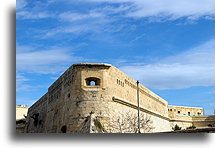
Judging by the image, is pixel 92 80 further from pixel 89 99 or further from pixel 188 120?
pixel 188 120

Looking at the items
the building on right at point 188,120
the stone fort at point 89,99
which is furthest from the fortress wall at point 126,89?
the building on right at point 188,120

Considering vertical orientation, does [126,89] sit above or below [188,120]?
above

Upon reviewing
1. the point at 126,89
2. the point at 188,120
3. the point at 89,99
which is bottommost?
the point at 188,120

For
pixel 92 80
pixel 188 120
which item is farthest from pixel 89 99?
pixel 188 120

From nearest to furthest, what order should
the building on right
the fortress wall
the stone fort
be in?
the stone fort < the fortress wall < the building on right

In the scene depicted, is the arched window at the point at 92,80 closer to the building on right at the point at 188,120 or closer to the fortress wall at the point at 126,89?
the fortress wall at the point at 126,89

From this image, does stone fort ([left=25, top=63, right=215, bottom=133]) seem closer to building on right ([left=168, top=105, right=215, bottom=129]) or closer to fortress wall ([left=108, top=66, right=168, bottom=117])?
fortress wall ([left=108, top=66, right=168, bottom=117])

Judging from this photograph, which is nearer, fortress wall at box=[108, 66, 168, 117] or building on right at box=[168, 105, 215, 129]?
fortress wall at box=[108, 66, 168, 117]

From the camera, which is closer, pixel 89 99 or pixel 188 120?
pixel 89 99

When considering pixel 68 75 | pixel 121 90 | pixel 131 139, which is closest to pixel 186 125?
pixel 121 90

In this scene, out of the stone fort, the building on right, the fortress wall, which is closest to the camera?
the stone fort

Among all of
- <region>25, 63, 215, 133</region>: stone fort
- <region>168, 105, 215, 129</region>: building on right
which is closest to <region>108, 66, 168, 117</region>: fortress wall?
<region>25, 63, 215, 133</region>: stone fort

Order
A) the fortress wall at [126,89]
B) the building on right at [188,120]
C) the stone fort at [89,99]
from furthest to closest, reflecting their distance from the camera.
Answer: the building on right at [188,120]
the fortress wall at [126,89]
the stone fort at [89,99]
